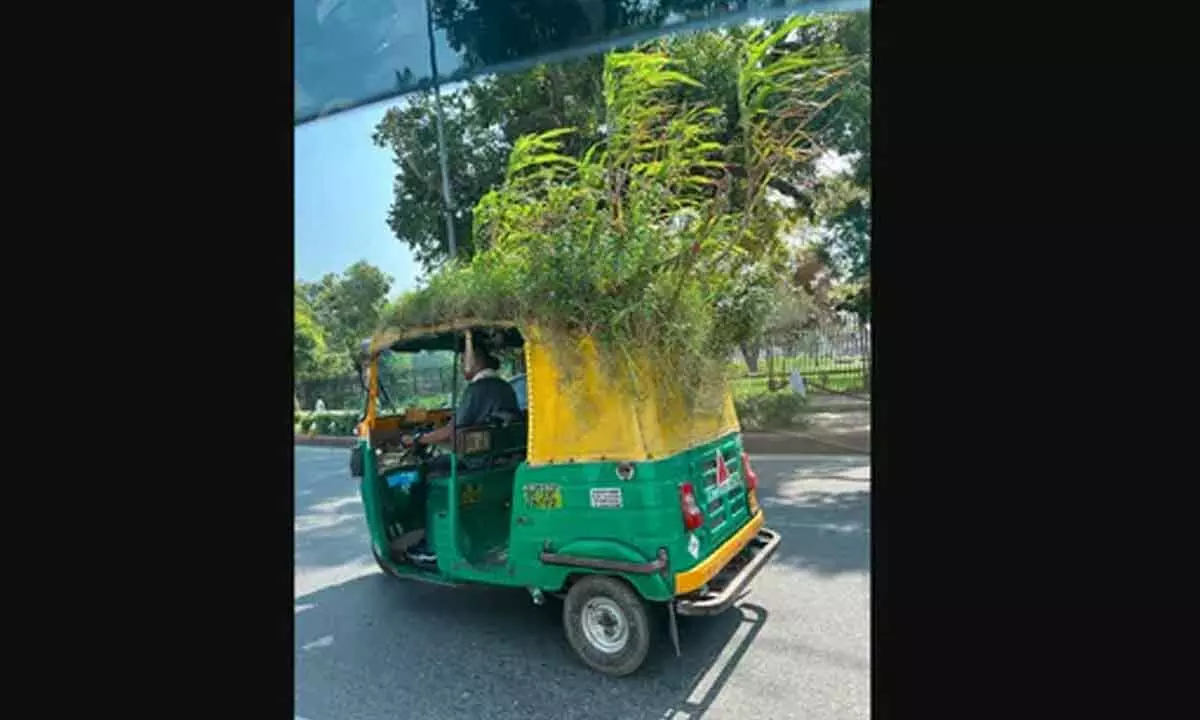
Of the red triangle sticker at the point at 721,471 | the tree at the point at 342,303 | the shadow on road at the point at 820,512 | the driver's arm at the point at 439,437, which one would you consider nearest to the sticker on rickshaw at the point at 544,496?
the driver's arm at the point at 439,437

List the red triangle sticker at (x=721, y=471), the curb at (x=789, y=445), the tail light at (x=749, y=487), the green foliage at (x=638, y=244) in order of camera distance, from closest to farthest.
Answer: the green foliage at (x=638, y=244)
the red triangle sticker at (x=721, y=471)
the tail light at (x=749, y=487)
the curb at (x=789, y=445)

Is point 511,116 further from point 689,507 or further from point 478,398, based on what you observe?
point 689,507

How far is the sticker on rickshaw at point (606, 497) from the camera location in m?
2.84

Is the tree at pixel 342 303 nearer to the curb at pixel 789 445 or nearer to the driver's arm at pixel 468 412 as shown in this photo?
the curb at pixel 789 445

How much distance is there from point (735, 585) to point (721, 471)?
0.57 m

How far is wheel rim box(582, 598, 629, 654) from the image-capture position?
2.89 metres

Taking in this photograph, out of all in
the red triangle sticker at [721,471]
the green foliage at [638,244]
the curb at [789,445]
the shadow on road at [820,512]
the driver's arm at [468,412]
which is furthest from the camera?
the curb at [789,445]

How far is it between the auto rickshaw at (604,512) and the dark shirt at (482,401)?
67 mm

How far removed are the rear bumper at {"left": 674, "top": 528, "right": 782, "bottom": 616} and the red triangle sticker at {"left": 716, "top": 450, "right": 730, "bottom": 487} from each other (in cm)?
43

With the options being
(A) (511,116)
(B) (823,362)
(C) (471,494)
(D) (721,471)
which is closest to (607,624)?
(D) (721,471)

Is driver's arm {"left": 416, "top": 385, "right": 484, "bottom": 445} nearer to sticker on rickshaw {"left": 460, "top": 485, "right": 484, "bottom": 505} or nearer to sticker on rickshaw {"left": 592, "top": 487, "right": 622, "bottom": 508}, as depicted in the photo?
sticker on rickshaw {"left": 460, "top": 485, "right": 484, "bottom": 505}

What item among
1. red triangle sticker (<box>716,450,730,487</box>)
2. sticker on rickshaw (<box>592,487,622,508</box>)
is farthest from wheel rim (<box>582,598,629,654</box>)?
red triangle sticker (<box>716,450,730,487</box>)

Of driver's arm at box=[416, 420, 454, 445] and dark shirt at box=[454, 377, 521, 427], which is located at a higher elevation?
dark shirt at box=[454, 377, 521, 427]

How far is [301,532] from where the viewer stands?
6000mm
